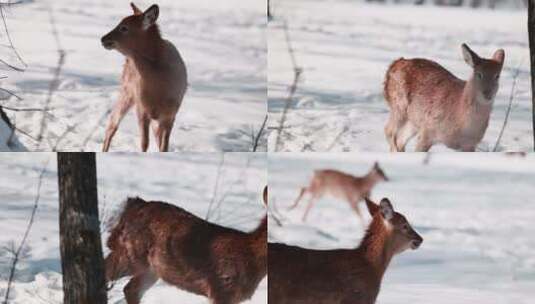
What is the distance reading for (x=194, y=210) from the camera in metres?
5.50

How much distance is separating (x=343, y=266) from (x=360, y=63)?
3.63ft

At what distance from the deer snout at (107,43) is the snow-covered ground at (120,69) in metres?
0.04

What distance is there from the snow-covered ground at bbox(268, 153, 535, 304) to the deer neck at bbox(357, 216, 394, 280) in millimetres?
73

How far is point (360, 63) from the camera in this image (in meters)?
5.57

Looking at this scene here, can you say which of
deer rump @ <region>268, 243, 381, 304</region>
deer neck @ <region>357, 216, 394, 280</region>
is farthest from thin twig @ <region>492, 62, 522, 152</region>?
deer rump @ <region>268, 243, 381, 304</region>

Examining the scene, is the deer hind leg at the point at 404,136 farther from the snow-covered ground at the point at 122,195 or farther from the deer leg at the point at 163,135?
the deer leg at the point at 163,135

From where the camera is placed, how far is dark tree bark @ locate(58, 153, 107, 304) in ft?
17.0

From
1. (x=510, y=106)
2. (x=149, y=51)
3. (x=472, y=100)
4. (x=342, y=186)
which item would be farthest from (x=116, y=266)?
(x=510, y=106)

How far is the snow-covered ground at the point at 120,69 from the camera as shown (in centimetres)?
543

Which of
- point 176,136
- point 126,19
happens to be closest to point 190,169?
point 176,136

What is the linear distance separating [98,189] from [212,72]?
0.88 m

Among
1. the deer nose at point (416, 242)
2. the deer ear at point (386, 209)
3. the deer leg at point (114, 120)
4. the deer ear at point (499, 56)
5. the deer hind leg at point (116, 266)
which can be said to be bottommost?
the deer hind leg at point (116, 266)

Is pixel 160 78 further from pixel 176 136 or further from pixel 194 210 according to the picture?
pixel 194 210

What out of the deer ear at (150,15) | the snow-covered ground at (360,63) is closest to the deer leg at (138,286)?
the snow-covered ground at (360,63)
